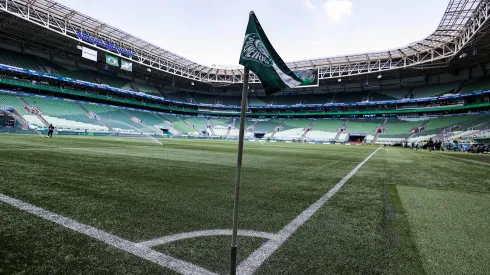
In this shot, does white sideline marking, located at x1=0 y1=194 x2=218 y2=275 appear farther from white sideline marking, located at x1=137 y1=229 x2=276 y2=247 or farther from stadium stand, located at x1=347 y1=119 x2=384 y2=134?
stadium stand, located at x1=347 y1=119 x2=384 y2=134

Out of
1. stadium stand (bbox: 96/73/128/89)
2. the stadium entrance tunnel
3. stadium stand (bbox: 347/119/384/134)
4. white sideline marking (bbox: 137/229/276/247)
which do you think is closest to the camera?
white sideline marking (bbox: 137/229/276/247)

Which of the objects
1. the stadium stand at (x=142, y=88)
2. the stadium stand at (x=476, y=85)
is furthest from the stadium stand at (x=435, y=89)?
the stadium stand at (x=142, y=88)

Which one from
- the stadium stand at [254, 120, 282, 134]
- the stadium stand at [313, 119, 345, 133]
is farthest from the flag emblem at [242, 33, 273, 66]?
the stadium stand at [254, 120, 282, 134]

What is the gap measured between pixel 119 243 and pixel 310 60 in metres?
49.7

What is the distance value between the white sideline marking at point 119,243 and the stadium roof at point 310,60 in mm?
32179

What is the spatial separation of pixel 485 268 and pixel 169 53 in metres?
50.3

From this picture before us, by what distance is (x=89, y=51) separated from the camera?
37281 millimetres

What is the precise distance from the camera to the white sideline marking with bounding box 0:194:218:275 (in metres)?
1.77

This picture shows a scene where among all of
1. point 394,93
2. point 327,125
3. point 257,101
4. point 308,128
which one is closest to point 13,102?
point 257,101

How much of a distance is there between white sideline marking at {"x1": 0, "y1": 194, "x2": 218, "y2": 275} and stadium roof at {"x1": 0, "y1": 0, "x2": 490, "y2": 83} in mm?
32179

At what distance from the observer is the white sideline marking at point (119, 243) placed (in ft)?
5.80

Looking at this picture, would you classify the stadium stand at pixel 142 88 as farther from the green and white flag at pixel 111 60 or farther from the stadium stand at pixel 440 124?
the stadium stand at pixel 440 124

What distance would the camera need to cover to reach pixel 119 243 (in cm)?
208

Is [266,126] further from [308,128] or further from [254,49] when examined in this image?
[254,49]
